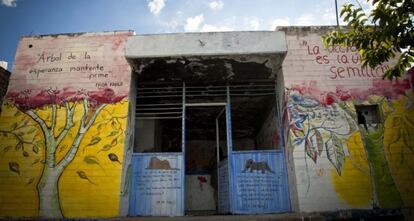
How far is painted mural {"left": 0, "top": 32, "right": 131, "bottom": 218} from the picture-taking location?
6145 millimetres

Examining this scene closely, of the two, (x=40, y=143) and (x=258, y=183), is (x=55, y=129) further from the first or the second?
(x=258, y=183)

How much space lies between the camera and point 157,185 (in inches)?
271

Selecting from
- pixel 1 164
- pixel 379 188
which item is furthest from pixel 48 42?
pixel 379 188

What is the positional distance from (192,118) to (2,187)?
576 centimetres

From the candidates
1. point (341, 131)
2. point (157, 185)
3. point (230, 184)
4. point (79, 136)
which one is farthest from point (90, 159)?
point (341, 131)

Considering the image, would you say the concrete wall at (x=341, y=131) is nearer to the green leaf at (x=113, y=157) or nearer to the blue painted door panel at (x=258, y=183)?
the blue painted door panel at (x=258, y=183)

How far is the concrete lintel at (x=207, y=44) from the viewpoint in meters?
6.54

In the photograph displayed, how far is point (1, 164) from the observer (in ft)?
20.9

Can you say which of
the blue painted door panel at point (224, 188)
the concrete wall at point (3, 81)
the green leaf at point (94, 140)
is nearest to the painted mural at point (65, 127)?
the green leaf at point (94, 140)

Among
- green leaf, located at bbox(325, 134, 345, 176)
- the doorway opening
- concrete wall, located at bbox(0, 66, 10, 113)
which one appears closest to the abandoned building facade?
green leaf, located at bbox(325, 134, 345, 176)

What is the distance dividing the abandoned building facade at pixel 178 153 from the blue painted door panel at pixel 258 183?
0.08ft

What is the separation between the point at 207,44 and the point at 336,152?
367cm

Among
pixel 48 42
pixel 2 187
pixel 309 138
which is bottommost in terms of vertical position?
pixel 2 187

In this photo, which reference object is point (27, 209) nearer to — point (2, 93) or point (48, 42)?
point (2, 93)
